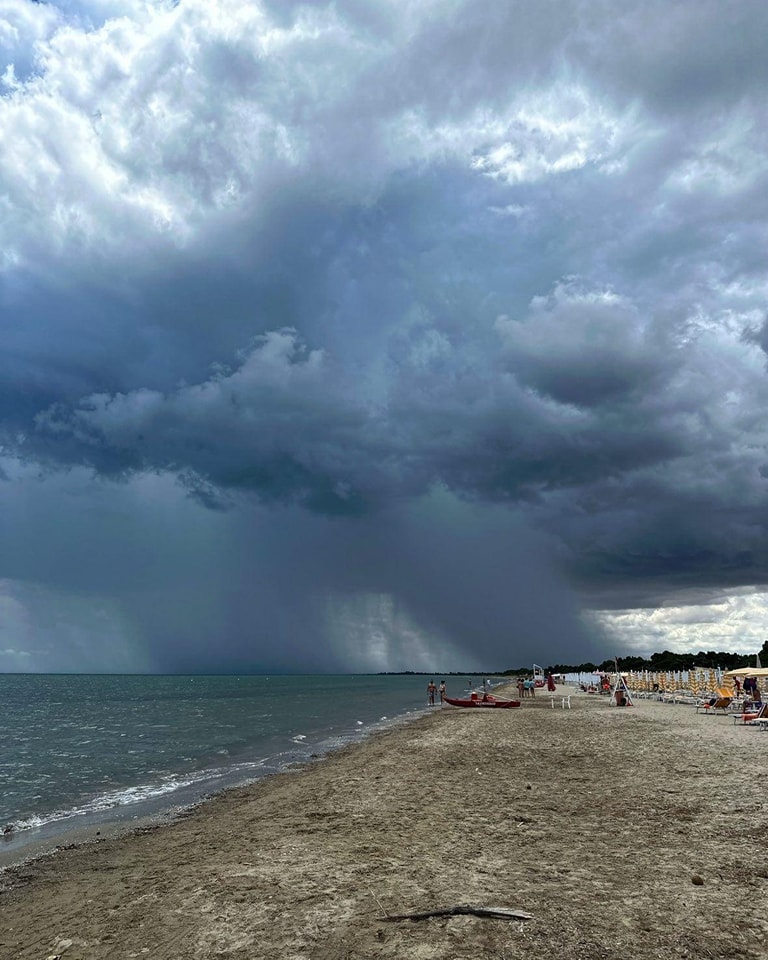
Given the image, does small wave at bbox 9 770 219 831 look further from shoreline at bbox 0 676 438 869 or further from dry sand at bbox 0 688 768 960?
dry sand at bbox 0 688 768 960

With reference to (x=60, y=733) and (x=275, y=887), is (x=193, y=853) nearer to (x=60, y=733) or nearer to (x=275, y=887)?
(x=275, y=887)

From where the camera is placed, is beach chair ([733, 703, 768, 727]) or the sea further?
beach chair ([733, 703, 768, 727])

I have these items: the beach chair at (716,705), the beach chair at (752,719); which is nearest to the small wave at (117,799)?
the beach chair at (752,719)

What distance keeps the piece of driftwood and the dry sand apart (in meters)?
0.13

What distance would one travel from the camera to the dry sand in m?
6.87

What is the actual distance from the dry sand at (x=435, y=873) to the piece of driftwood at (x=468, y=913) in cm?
13

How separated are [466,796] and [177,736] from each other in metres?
32.5

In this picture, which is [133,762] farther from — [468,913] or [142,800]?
[468,913]

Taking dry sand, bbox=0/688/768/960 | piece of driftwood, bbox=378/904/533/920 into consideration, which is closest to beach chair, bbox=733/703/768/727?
dry sand, bbox=0/688/768/960

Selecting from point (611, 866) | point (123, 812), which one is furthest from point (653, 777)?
point (123, 812)

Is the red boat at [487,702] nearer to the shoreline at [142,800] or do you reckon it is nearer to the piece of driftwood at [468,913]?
the shoreline at [142,800]

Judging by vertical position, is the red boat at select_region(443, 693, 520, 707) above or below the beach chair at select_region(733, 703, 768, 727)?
below

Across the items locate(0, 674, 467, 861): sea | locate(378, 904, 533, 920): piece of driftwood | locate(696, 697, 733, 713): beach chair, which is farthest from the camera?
locate(696, 697, 733, 713): beach chair

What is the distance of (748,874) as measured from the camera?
8297mm
